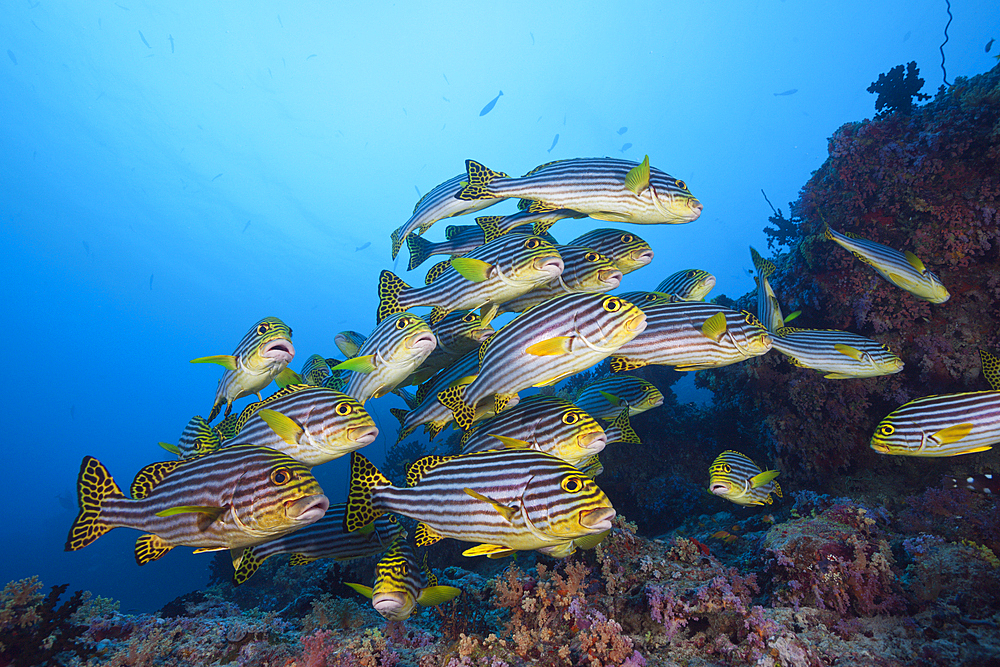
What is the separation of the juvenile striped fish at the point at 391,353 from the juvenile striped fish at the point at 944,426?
4596 mm

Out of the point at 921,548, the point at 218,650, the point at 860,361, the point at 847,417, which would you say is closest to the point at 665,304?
the point at 860,361

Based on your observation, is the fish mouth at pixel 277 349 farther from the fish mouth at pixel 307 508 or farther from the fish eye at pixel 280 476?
the fish mouth at pixel 307 508

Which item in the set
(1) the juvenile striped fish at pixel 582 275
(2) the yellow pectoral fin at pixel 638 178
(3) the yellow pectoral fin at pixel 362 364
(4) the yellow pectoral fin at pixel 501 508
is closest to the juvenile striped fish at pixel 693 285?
(1) the juvenile striped fish at pixel 582 275

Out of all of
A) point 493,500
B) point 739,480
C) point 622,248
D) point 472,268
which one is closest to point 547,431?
point 493,500

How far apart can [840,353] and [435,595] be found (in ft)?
16.8

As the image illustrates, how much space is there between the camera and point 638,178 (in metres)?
3.77

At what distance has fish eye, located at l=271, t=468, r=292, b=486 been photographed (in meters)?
2.73

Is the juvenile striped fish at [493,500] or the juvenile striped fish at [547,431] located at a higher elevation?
the juvenile striped fish at [547,431]

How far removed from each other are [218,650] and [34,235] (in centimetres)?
10286

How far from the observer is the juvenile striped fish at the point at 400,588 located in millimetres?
3365

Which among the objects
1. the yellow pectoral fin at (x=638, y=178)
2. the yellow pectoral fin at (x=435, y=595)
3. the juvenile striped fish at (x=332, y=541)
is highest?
the yellow pectoral fin at (x=638, y=178)

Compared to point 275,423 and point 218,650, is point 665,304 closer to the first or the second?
point 275,423

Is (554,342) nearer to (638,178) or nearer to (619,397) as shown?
(638,178)

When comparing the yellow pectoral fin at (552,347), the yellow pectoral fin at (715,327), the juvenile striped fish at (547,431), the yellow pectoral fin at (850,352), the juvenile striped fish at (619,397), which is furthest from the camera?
the juvenile striped fish at (619,397)
